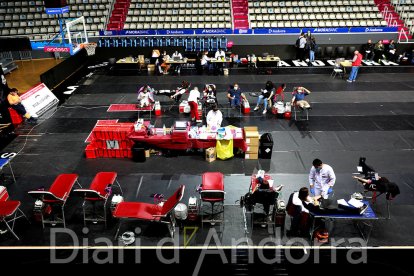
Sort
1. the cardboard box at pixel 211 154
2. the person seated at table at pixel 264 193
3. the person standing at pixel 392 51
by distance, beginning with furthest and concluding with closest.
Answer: the person standing at pixel 392 51, the cardboard box at pixel 211 154, the person seated at table at pixel 264 193

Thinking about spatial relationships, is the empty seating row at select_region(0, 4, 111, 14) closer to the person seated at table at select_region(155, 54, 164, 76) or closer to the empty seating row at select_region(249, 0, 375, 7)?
the person seated at table at select_region(155, 54, 164, 76)

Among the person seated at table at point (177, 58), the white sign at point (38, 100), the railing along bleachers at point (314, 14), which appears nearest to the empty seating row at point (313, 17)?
the railing along bleachers at point (314, 14)

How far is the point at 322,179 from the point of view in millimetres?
8047

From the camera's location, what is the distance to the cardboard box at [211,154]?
10469 millimetres

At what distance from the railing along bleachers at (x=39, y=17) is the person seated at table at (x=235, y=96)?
11.7 meters

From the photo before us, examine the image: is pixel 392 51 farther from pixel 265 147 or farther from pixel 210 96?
pixel 265 147

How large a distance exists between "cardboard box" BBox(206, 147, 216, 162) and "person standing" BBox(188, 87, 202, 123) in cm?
277

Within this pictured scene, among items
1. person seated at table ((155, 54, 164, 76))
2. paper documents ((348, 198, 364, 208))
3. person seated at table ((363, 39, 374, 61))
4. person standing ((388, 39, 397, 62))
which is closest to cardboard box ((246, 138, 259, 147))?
paper documents ((348, 198, 364, 208))

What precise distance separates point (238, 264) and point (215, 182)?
1.98 meters

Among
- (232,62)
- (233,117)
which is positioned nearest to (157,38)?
(232,62)

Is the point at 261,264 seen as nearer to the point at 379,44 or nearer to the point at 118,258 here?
the point at 118,258

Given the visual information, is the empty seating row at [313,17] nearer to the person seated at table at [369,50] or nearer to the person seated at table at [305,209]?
the person seated at table at [369,50]

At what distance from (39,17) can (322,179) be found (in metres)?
21.6

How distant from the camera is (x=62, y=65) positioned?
16.8 metres
